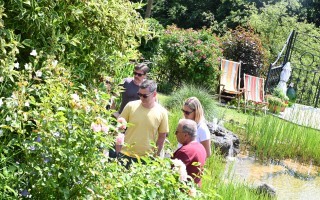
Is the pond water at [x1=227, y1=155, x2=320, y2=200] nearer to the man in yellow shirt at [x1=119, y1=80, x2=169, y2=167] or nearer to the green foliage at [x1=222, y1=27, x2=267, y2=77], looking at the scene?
the man in yellow shirt at [x1=119, y1=80, x2=169, y2=167]

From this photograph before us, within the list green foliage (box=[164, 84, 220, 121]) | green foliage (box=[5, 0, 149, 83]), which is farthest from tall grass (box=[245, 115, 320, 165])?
green foliage (box=[5, 0, 149, 83])

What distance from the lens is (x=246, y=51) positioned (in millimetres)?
15688

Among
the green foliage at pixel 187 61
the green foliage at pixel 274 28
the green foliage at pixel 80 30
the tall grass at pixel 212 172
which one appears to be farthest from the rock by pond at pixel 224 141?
the green foliage at pixel 274 28

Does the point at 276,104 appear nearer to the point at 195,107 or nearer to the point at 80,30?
the point at 195,107

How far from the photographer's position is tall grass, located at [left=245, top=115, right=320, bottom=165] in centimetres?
848

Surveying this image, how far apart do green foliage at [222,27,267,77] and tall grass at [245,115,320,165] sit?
22.6 ft

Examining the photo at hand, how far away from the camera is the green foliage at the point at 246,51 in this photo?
15.6 metres

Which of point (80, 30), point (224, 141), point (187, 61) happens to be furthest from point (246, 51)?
point (80, 30)

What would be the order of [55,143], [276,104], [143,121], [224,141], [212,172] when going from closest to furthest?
[55,143], [143,121], [212,172], [224,141], [276,104]

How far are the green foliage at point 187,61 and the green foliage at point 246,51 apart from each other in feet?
4.60

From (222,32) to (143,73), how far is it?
2113 centimetres

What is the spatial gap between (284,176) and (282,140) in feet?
2.79

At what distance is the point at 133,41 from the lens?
12.1ft

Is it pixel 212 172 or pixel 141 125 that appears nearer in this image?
pixel 141 125
